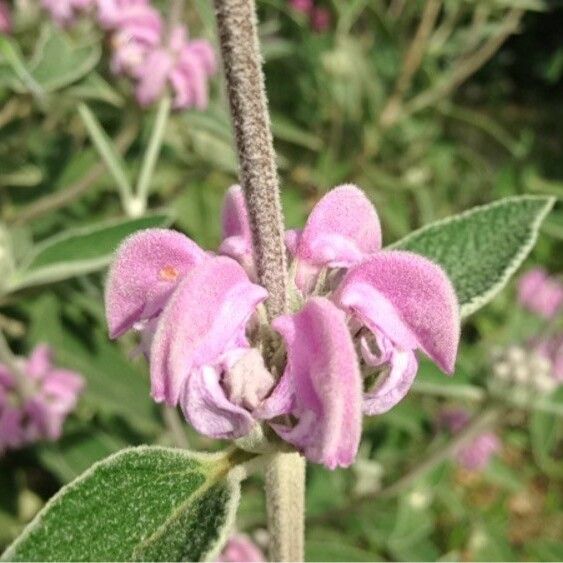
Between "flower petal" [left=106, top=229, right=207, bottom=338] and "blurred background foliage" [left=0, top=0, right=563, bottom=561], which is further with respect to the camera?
"blurred background foliage" [left=0, top=0, right=563, bottom=561]

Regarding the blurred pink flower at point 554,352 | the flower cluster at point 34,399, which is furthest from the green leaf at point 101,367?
the blurred pink flower at point 554,352

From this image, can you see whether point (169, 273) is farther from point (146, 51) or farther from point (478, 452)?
point (478, 452)

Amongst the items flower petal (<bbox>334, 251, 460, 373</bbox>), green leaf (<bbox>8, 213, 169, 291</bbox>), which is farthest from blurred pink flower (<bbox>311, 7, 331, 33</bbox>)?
flower petal (<bbox>334, 251, 460, 373</bbox>)

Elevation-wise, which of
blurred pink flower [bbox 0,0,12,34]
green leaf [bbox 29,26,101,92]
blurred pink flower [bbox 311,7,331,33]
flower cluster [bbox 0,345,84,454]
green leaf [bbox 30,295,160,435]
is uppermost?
green leaf [bbox 29,26,101,92]

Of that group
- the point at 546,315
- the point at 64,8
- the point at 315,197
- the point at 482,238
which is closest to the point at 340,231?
the point at 482,238

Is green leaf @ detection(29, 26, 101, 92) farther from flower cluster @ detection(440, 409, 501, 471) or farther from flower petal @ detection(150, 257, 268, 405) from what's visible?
flower cluster @ detection(440, 409, 501, 471)

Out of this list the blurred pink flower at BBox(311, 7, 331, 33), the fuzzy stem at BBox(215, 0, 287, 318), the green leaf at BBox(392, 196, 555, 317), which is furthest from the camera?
the blurred pink flower at BBox(311, 7, 331, 33)

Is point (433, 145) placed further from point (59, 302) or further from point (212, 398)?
point (212, 398)
